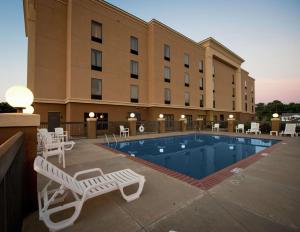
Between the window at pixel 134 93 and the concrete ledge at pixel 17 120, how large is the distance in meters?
16.4

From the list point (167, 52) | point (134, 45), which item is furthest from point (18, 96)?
point (167, 52)

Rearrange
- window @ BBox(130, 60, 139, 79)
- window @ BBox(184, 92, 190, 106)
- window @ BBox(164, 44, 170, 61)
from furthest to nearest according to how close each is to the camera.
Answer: window @ BBox(184, 92, 190, 106) → window @ BBox(164, 44, 170, 61) → window @ BBox(130, 60, 139, 79)

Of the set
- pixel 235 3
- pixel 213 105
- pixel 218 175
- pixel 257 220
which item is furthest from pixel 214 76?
pixel 257 220

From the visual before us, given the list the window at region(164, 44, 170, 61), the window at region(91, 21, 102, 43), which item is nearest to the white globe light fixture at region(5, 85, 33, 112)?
the window at region(91, 21, 102, 43)

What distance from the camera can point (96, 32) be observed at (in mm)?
16734

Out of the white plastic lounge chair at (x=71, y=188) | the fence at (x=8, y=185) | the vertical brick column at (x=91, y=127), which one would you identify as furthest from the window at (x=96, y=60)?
the fence at (x=8, y=185)

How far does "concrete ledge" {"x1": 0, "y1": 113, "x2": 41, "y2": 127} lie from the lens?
8.39 feet

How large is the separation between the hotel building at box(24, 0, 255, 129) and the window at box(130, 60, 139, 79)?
0.16 feet

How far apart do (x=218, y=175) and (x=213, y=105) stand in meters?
26.5

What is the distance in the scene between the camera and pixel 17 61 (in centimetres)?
2159

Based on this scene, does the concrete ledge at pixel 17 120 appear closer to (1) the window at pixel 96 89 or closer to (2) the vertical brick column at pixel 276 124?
(1) the window at pixel 96 89

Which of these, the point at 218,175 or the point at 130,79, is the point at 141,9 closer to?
the point at 130,79

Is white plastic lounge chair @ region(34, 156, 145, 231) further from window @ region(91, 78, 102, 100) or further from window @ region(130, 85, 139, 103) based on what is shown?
window @ region(130, 85, 139, 103)

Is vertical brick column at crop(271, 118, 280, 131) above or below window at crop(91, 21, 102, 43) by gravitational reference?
below
